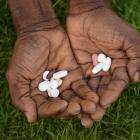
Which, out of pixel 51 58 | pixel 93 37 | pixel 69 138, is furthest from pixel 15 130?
pixel 93 37

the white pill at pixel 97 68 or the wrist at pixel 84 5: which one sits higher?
the wrist at pixel 84 5

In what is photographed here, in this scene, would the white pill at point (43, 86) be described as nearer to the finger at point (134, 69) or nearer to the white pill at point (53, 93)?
the white pill at point (53, 93)

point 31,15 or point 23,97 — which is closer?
point 23,97

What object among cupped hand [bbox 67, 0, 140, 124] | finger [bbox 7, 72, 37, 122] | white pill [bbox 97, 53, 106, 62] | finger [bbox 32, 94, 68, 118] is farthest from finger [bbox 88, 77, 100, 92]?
finger [bbox 7, 72, 37, 122]

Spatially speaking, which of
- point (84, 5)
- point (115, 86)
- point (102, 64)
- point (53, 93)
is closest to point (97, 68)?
point (102, 64)

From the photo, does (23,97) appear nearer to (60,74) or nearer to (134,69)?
(60,74)

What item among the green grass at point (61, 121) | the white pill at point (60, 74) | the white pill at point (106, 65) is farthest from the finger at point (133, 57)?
the green grass at point (61, 121)

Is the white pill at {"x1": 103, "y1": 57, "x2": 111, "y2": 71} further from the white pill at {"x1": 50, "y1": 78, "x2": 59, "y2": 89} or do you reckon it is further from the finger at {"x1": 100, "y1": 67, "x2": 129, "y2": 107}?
the white pill at {"x1": 50, "y1": 78, "x2": 59, "y2": 89}
